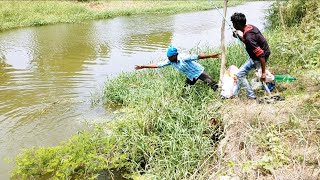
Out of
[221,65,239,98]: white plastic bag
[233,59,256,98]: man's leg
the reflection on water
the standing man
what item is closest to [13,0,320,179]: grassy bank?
[221,65,239,98]: white plastic bag

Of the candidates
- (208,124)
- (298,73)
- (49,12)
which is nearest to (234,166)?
(208,124)

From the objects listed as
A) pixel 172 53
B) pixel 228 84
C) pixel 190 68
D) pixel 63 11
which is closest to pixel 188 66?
pixel 190 68

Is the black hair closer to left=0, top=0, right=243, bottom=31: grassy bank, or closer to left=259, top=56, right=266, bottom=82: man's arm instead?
left=259, top=56, right=266, bottom=82: man's arm

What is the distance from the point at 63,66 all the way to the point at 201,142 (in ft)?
25.0

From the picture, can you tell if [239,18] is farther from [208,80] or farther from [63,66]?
[63,66]

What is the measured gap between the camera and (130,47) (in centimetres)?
1359

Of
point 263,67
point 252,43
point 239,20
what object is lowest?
point 263,67

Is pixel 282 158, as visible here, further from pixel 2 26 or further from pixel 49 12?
pixel 49 12

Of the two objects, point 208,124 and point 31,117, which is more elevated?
point 208,124

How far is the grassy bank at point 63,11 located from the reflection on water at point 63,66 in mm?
1545

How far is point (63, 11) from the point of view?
23.5m

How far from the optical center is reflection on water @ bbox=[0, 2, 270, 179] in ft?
20.0

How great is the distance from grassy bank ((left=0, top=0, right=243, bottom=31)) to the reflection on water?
154cm

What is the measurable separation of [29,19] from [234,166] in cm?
1987
